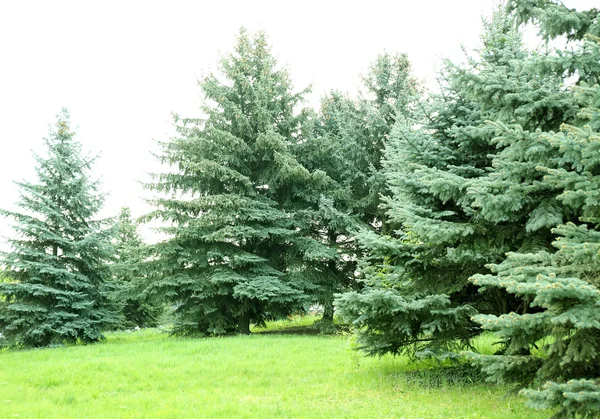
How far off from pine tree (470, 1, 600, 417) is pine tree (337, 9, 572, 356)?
0.76 meters

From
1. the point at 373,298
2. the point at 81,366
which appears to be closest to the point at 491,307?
the point at 373,298

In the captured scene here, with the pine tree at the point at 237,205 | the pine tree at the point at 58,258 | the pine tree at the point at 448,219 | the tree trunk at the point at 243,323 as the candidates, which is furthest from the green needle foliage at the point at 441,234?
the pine tree at the point at 58,258

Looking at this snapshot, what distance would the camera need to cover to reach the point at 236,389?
781 cm

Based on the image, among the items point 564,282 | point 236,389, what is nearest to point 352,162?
point 236,389

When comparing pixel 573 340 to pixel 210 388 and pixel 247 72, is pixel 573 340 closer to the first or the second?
pixel 210 388

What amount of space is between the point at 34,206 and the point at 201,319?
23.7 ft

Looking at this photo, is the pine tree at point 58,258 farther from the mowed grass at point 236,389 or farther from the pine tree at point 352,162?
the pine tree at point 352,162

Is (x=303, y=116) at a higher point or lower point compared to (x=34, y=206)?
higher

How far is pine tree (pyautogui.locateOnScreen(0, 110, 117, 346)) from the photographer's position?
629 inches

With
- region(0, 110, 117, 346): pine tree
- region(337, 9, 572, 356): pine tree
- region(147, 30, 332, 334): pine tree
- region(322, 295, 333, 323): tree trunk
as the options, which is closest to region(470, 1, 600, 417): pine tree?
region(337, 9, 572, 356): pine tree

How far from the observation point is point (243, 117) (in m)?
18.0

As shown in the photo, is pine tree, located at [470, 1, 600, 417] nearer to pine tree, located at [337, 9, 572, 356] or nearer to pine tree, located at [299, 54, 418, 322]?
pine tree, located at [337, 9, 572, 356]

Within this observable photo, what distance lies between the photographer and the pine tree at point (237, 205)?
56.0 ft

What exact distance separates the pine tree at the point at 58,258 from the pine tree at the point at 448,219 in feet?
40.1
